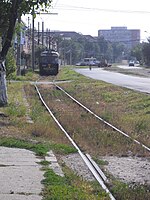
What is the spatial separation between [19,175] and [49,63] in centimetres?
6024

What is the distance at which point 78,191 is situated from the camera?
27.6ft

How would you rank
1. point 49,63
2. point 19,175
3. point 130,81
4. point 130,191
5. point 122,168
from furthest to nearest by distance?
1. point 49,63
2. point 130,81
3. point 122,168
4. point 19,175
5. point 130,191

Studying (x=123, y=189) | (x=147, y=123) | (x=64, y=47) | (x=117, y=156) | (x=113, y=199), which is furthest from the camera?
(x=64, y=47)

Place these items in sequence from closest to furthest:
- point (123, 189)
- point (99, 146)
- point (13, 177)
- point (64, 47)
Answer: point (123, 189) < point (13, 177) < point (99, 146) < point (64, 47)

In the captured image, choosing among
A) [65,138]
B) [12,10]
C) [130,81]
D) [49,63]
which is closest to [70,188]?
[65,138]

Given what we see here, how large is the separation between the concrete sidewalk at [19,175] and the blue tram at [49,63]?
186 feet

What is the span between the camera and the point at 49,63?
6962 centimetres

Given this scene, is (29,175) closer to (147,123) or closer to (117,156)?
(117,156)

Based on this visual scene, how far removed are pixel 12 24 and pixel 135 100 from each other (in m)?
11.6

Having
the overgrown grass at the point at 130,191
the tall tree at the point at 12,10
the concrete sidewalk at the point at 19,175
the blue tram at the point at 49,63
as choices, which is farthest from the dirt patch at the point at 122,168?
the blue tram at the point at 49,63

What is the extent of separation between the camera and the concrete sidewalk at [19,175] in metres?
8.20

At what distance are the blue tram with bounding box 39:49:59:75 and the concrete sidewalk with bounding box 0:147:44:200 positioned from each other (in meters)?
56.7

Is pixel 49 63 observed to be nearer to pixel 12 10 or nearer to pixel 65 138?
pixel 12 10

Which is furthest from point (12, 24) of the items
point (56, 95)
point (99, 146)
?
point (56, 95)
